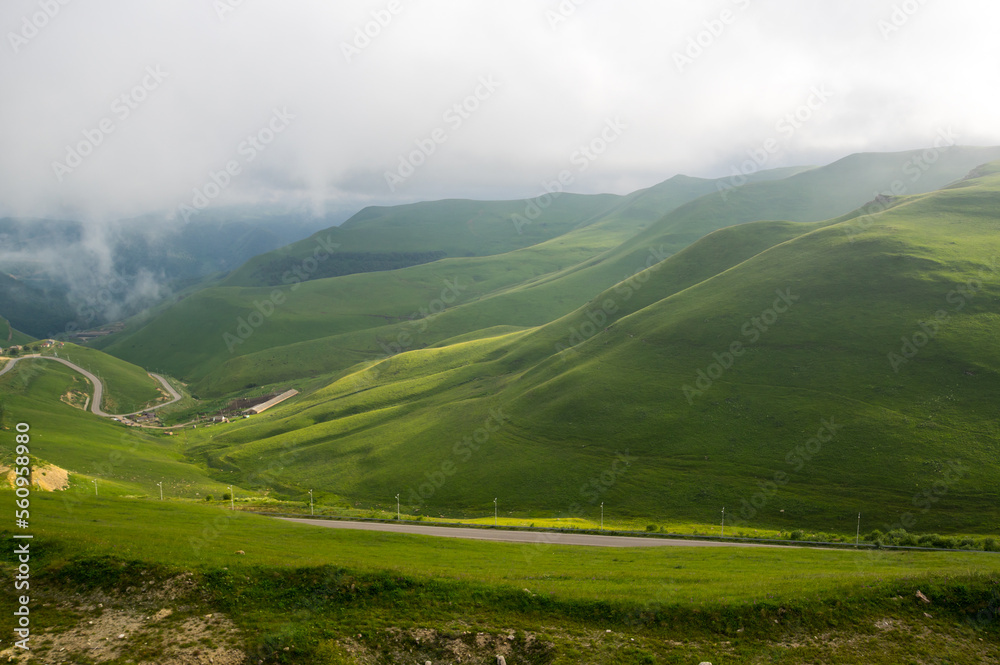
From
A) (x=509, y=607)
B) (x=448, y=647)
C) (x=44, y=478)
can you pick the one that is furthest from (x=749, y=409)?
(x=44, y=478)

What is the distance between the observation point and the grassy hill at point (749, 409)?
79062 millimetres

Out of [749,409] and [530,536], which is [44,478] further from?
[749,409]

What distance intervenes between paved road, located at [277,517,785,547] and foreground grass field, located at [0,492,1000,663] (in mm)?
20103

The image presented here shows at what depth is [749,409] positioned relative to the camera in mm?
97062

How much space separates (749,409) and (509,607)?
79.9 meters

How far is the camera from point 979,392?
87.8 metres

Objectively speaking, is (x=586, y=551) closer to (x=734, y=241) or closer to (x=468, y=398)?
(x=468, y=398)

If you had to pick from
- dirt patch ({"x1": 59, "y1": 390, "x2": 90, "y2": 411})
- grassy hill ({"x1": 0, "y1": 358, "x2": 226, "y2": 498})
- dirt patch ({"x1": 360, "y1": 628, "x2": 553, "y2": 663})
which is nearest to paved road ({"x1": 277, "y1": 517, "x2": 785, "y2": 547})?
grassy hill ({"x1": 0, "y1": 358, "x2": 226, "y2": 498})

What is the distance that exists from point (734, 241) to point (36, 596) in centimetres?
19446

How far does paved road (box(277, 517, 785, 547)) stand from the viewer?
5633cm

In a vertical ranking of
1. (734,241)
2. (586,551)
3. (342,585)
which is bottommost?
(586,551)

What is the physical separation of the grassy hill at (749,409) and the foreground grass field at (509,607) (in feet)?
156

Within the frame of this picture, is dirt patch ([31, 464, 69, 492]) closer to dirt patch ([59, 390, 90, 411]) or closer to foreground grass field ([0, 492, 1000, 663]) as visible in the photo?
foreground grass field ([0, 492, 1000, 663])

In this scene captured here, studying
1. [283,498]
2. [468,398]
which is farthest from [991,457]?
[283,498]
